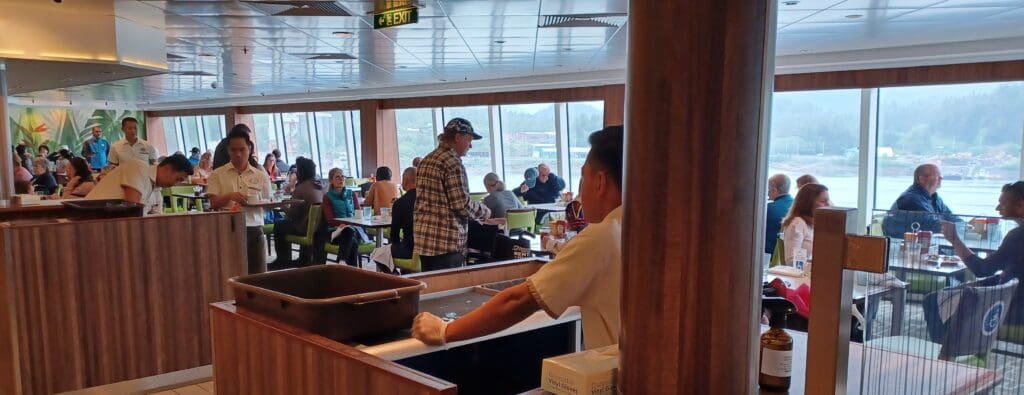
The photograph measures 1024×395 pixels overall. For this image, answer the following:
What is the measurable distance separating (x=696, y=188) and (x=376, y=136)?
44.9 feet

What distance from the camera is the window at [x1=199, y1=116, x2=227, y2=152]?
800 inches

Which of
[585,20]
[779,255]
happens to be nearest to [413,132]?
[585,20]

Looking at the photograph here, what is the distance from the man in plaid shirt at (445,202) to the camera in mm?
4551

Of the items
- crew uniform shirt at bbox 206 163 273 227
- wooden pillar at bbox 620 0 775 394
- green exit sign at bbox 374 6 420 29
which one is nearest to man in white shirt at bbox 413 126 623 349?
wooden pillar at bbox 620 0 775 394

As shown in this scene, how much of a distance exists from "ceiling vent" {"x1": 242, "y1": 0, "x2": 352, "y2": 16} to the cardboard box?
4.23 meters

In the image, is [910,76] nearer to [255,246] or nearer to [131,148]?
[255,246]

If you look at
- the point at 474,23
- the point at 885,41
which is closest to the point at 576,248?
the point at 474,23

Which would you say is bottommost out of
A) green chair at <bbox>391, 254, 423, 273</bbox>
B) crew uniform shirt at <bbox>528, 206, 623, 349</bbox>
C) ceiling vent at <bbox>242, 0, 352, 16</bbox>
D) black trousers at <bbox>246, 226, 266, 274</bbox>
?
green chair at <bbox>391, 254, 423, 273</bbox>

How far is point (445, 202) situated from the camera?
460 cm

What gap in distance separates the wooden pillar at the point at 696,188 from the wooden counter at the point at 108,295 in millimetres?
3715

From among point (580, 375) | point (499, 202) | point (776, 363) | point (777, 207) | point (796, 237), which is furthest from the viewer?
point (499, 202)

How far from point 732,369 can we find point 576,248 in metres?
0.62

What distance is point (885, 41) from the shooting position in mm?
7102

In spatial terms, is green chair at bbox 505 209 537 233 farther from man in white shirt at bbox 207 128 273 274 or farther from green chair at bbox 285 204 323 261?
man in white shirt at bbox 207 128 273 274
